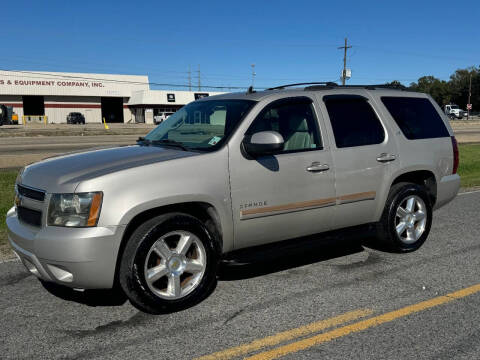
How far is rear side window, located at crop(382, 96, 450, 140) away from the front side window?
1.28m

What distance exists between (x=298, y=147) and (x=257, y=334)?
1924mm

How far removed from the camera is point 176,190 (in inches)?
153

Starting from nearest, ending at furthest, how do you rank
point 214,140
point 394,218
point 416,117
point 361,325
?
point 361,325 → point 214,140 → point 394,218 → point 416,117

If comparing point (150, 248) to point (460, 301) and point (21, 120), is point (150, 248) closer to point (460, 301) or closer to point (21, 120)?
point (460, 301)

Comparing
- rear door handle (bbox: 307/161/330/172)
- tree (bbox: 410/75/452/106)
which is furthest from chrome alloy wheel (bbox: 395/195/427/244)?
tree (bbox: 410/75/452/106)

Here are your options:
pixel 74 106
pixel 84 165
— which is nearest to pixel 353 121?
pixel 84 165

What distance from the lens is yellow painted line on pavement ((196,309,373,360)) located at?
327 centimetres

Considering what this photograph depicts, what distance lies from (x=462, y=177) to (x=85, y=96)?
240 ft

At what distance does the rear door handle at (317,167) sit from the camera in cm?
462

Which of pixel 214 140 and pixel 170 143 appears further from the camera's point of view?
pixel 170 143

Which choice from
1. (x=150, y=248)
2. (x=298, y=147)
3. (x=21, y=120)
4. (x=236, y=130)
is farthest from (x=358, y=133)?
(x=21, y=120)

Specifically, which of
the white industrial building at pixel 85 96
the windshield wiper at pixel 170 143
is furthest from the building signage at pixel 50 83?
the windshield wiper at pixel 170 143

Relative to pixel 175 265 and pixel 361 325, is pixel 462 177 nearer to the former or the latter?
pixel 361 325

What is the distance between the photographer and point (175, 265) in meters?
3.98
